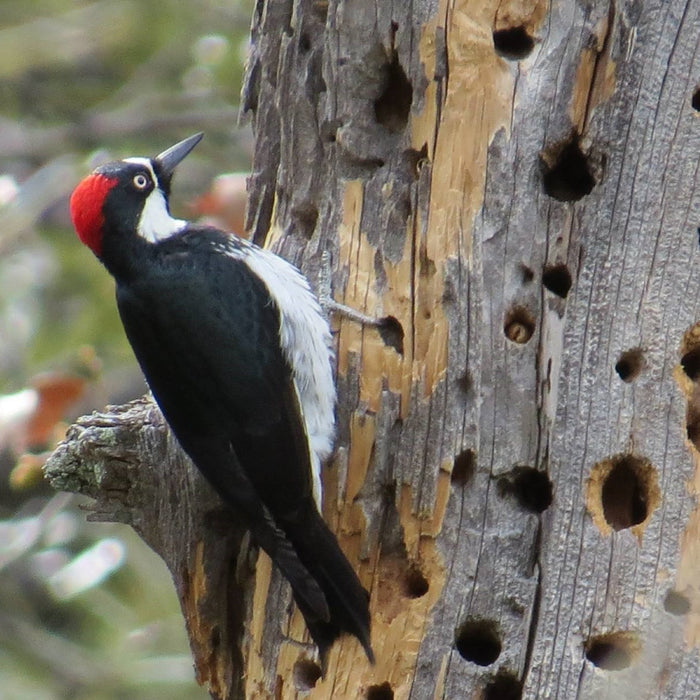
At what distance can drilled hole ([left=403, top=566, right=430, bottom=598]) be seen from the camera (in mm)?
3418

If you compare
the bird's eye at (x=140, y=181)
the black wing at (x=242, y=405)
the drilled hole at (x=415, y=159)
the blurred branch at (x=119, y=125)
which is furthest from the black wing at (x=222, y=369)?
the blurred branch at (x=119, y=125)

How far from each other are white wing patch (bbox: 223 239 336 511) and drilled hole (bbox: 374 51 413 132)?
19.7 inches

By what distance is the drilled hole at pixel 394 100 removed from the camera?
3.65 metres

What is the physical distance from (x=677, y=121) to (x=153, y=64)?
4.93 meters

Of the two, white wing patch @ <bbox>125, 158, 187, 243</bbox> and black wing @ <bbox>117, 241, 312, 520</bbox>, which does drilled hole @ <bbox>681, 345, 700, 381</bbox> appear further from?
white wing patch @ <bbox>125, 158, 187, 243</bbox>

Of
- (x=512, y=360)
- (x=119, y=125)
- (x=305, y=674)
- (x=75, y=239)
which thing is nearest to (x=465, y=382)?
(x=512, y=360)

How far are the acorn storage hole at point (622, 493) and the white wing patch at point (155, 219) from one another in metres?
1.60

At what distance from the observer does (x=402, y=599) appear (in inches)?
135

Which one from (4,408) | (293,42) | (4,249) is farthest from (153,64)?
(293,42)

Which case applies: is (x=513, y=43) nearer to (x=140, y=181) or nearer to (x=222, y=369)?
(x=222, y=369)

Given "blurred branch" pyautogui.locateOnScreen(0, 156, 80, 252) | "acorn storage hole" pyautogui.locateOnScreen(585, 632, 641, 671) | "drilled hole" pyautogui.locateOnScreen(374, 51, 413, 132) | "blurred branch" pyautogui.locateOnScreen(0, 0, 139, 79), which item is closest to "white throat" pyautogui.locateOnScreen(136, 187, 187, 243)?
"drilled hole" pyautogui.locateOnScreen(374, 51, 413, 132)

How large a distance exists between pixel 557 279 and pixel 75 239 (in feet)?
14.9

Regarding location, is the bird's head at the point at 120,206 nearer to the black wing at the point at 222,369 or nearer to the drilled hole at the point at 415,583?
the black wing at the point at 222,369

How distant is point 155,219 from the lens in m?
4.17
